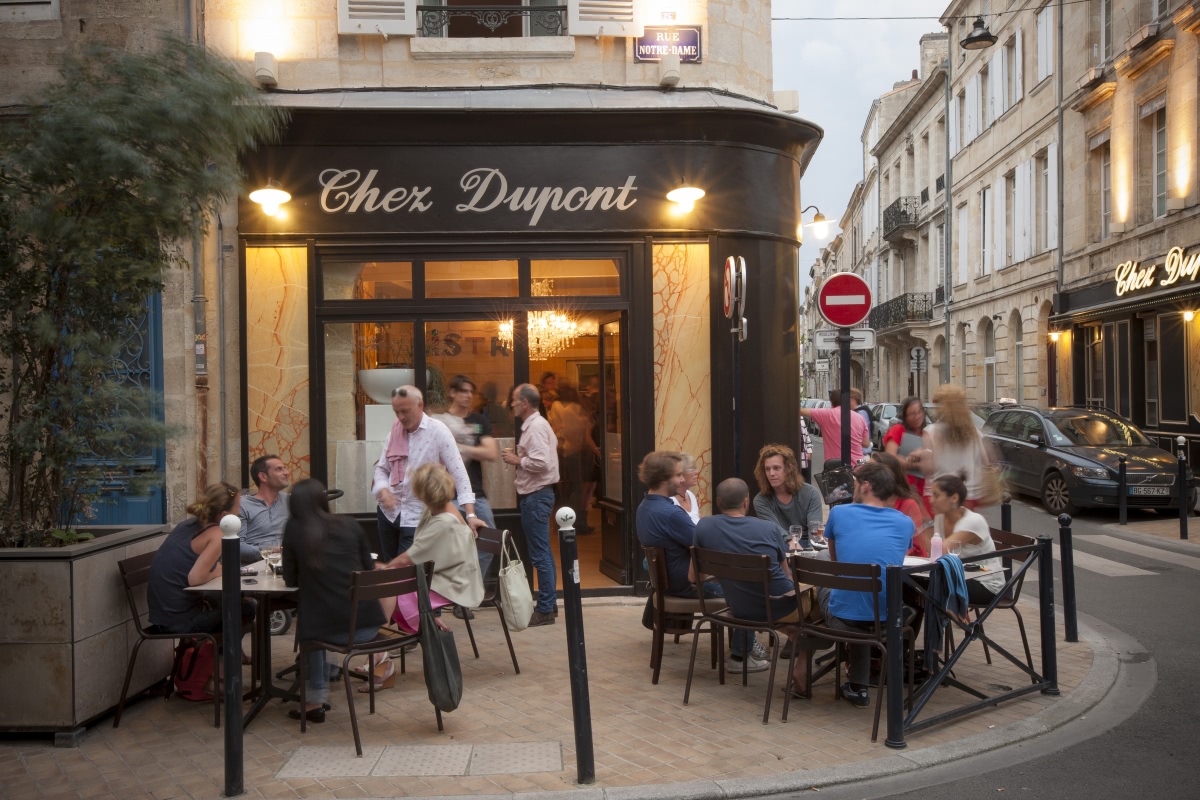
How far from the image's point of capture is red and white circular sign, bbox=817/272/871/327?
8.82 m

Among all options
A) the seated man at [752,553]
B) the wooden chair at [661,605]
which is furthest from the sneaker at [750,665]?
the seated man at [752,553]

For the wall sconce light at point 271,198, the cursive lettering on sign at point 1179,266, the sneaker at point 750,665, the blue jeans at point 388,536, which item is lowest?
the sneaker at point 750,665

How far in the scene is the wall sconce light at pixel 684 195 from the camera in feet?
28.3

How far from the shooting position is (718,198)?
8758 mm

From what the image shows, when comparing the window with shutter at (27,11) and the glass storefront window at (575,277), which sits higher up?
the window with shutter at (27,11)

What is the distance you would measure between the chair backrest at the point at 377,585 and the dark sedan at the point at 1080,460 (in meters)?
9.58

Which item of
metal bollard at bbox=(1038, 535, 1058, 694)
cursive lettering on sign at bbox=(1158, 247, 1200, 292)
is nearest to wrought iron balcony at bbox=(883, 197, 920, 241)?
cursive lettering on sign at bbox=(1158, 247, 1200, 292)

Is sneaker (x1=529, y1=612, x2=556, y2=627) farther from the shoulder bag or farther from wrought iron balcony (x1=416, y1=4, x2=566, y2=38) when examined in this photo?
wrought iron balcony (x1=416, y1=4, x2=566, y2=38)

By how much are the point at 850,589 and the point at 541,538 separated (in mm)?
3156

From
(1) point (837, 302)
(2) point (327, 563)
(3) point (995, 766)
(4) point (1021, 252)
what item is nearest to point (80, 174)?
(2) point (327, 563)

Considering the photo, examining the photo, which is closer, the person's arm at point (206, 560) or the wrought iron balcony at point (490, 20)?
the person's arm at point (206, 560)

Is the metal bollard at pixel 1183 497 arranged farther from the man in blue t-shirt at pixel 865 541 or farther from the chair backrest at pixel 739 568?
the chair backrest at pixel 739 568

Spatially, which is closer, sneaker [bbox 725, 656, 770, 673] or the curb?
the curb

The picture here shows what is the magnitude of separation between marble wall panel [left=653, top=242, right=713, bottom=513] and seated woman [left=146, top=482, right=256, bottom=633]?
4.05 metres
